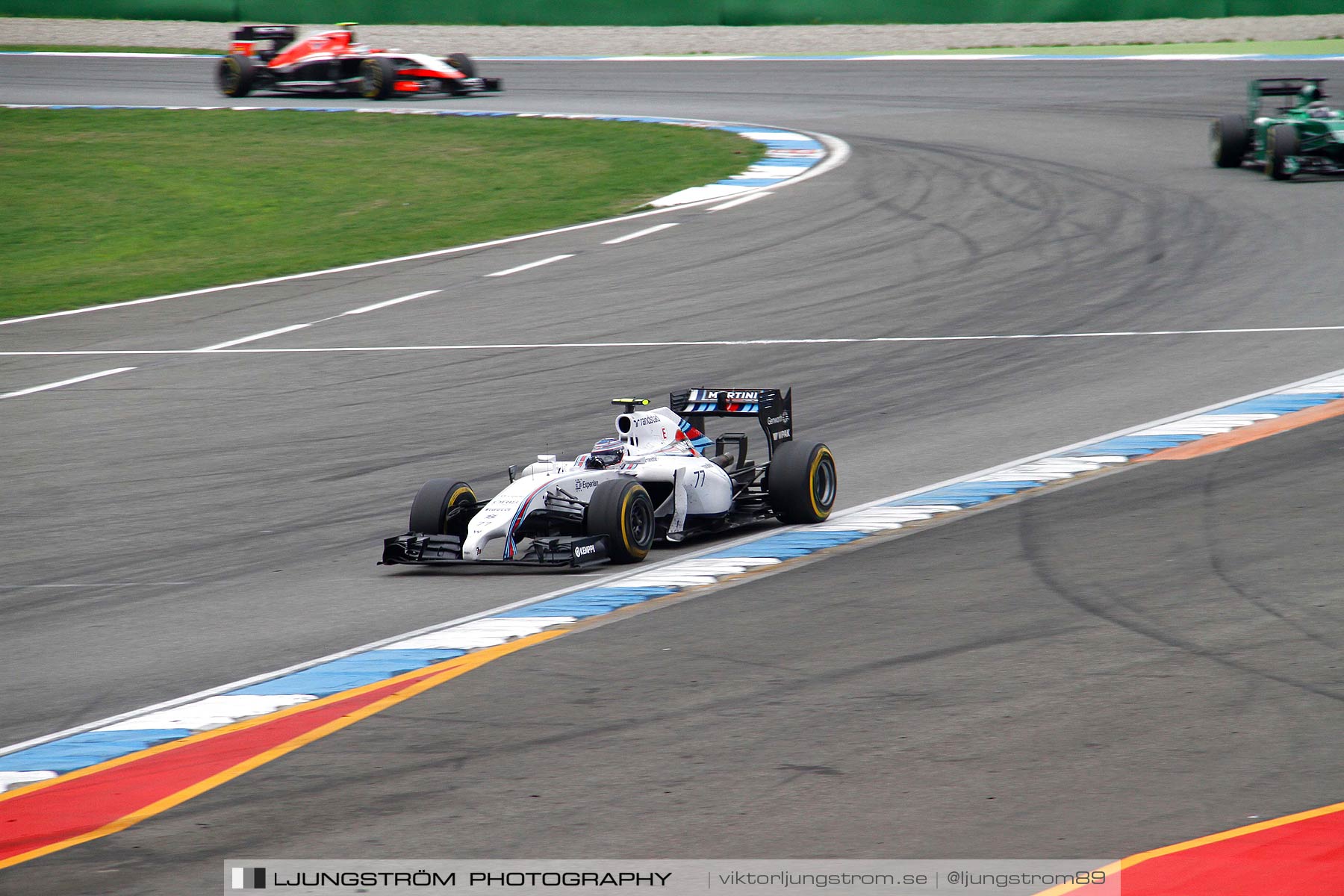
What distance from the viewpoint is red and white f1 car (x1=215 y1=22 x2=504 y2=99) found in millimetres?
31141

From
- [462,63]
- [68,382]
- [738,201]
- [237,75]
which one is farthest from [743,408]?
[237,75]

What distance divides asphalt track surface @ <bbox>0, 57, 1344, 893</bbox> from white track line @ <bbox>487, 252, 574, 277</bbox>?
203 millimetres

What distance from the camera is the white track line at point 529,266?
59.2 feet

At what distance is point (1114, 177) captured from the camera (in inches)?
848

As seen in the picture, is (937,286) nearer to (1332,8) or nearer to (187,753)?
(187,753)

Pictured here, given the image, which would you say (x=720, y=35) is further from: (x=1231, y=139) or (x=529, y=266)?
(x=529, y=266)

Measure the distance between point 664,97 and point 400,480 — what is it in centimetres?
2163

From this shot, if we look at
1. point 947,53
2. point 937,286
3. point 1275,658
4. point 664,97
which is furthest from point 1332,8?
point 1275,658

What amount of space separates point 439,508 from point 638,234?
1146 cm

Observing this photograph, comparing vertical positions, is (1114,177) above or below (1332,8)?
below

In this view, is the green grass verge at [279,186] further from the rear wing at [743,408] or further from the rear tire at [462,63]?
the rear wing at [743,408]

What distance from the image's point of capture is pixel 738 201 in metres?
21.2

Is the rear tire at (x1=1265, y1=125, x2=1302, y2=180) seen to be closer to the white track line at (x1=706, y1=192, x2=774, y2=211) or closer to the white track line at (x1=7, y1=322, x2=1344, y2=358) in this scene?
the white track line at (x1=706, y1=192, x2=774, y2=211)

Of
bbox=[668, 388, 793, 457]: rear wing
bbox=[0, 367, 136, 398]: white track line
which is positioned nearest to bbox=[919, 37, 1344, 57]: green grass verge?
bbox=[0, 367, 136, 398]: white track line
